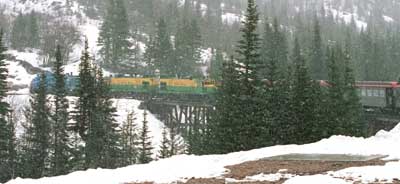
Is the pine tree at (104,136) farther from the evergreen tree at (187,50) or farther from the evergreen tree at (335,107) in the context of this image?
the evergreen tree at (187,50)

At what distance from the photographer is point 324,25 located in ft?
587

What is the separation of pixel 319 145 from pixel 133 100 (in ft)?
191

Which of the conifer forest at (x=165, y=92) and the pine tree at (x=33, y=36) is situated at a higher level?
the pine tree at (x=33, y=36)

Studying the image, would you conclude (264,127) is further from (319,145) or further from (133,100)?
(133,100)

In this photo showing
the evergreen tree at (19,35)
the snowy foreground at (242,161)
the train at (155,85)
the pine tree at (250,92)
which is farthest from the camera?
the evergreen tree at (19,35)

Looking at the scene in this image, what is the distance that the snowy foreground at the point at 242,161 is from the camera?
38.8ft

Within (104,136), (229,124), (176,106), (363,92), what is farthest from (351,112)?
(176,106)

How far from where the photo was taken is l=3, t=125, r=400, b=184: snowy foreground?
1184cm

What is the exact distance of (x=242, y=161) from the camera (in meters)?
15.9

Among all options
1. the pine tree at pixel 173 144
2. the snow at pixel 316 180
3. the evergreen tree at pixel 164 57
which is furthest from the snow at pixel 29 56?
the snow at pixel 316 180

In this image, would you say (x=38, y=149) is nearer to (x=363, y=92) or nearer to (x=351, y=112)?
(x=351, y=112)

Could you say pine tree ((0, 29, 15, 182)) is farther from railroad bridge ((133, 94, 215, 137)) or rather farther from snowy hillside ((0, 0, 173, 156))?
railroad bridge ((133, 94, 215, 137))

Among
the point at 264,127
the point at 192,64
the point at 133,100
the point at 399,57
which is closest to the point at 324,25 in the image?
the point at 399,57

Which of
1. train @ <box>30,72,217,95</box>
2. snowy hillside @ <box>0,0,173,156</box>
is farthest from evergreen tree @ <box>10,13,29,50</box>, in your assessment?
train @ <box>30,72,217,95</box>
